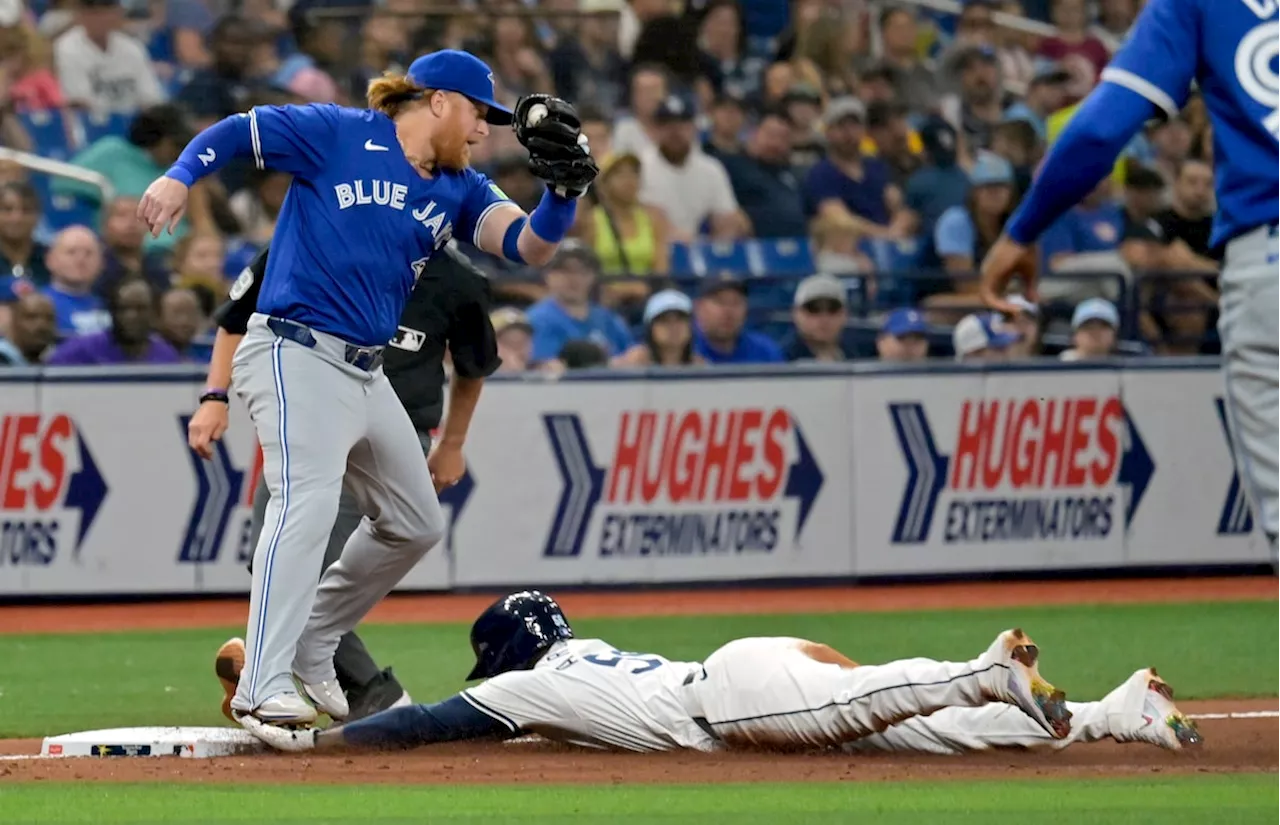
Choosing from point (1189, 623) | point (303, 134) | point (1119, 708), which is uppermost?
point (303, 134)

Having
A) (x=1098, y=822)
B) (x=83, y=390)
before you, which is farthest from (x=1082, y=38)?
(x=1098, y=822)

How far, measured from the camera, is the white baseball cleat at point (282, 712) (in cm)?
599

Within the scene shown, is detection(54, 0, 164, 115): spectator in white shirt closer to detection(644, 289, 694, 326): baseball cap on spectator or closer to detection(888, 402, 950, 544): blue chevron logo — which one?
detection(644, 289, 694, 326): baseball cap on spectator

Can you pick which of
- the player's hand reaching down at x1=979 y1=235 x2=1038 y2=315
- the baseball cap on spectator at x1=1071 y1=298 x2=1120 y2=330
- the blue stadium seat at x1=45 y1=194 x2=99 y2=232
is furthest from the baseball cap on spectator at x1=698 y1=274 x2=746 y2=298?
the player's hand reaching down at x1=979 y1=235 x2=1038 y2=315

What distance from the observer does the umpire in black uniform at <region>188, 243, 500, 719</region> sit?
703 centimetres

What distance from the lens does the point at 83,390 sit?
455 inches

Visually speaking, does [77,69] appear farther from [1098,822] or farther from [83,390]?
[1098,822]

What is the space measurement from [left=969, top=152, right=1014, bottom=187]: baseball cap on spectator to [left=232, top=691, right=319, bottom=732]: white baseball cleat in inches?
355

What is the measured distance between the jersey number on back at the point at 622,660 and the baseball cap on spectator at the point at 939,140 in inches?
380

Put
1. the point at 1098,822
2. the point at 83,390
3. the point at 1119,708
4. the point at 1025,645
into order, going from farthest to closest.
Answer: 1. the point at 83,390
2. the point at 1119,708
3. the point at 1025,645
4. the point at 1098,822

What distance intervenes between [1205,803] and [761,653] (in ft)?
4.78

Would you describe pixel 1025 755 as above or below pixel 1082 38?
below

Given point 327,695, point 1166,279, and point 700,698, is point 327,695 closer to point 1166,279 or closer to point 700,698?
point 700,698

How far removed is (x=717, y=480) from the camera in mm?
12031
